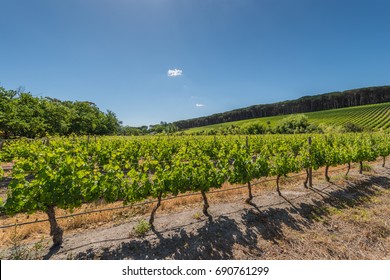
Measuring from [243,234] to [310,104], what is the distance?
420 feet

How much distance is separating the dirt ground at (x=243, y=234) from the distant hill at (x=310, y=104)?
4659 inches

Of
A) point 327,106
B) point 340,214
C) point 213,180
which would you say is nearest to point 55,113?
point 213,180

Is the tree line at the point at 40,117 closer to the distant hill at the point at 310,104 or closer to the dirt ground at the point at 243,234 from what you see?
the dirt ground at the point at 243,234

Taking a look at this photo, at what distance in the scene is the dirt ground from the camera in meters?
4.71

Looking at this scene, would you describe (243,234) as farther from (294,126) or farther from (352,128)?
(294,126)

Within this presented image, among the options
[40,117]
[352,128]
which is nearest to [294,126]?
[352,128]

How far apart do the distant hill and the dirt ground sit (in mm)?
118342

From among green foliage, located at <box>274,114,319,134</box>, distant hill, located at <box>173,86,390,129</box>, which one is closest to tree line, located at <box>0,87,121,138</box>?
green foliage, located at <box>274,114,319,134</box>

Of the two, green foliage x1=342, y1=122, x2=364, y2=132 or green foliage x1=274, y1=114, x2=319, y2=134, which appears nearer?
green foliage x1=342, y1=122, x2=364, y2=132

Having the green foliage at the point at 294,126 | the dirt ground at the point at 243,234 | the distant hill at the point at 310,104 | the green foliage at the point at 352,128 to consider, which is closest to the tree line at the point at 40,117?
A: the dirt ground at the point at 243,234

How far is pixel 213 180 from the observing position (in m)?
6.27

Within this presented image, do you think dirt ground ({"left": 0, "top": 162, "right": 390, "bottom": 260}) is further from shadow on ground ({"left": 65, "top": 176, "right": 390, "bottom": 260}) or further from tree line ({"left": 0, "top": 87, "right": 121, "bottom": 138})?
tree line ({"left": 0, "top": 87, "right": 121, "bottom": 138})
